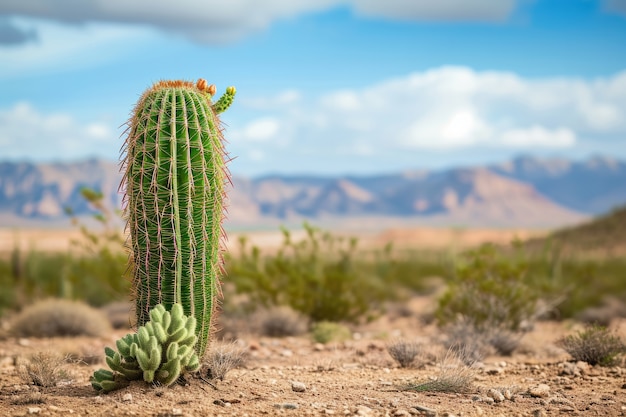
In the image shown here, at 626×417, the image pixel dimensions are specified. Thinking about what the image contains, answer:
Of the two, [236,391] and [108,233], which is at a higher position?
[108,233]

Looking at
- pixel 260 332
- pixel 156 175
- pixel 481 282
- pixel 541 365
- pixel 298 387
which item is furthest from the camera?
pixel 260 332

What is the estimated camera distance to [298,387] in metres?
8.52

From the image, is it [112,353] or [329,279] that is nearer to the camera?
[112,353]

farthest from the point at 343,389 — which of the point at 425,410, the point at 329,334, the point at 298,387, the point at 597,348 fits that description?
the point at 329,334

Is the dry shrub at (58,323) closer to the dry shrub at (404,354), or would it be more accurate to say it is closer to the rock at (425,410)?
the dry shrub at (404,354)

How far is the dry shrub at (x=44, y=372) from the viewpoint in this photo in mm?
8781

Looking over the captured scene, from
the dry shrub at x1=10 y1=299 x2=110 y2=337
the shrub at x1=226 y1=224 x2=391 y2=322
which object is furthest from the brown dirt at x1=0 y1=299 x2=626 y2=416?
the shrub at x1=226 y1=224 x2=391 y2=322

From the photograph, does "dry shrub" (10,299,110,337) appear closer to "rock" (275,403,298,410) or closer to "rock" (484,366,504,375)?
"rock" (484,366,504,375)

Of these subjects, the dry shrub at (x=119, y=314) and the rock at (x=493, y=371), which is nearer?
the rock at (x=493, y=371)

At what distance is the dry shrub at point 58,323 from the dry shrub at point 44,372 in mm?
6861

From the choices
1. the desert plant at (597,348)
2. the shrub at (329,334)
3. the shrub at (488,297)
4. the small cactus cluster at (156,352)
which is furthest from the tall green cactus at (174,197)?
the shrub at (488,297)

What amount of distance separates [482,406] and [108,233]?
11.8m

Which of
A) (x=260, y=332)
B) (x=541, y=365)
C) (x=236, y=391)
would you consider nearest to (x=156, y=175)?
(x=236, y=391)

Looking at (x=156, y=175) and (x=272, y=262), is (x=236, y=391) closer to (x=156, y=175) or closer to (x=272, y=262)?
(x=156, y=175)
